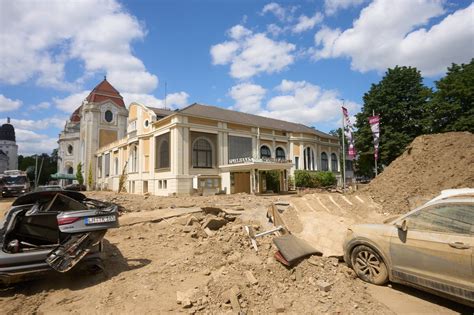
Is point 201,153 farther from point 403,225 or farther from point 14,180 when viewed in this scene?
point 403,225

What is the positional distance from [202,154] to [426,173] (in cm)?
2470

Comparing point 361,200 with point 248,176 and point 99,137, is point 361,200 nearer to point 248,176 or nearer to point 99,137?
point 248,176

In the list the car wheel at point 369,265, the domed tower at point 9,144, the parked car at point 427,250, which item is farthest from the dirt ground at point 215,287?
the domed tower at point 9,144

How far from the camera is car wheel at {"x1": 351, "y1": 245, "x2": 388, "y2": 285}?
16.2 ft

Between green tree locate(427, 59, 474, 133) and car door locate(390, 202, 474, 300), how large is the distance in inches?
1116

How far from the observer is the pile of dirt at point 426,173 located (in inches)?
366

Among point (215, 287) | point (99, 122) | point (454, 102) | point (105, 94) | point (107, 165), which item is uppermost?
point (105, 94)

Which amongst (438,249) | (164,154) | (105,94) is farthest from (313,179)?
(105,94)

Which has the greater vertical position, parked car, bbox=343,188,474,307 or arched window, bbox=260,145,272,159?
arched window, bbox=260,145,272,159

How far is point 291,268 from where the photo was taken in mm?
5320

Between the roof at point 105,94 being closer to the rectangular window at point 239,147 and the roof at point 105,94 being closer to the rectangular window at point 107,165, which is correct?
the rectangular window at point 107,165

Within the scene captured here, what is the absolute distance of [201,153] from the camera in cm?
3241

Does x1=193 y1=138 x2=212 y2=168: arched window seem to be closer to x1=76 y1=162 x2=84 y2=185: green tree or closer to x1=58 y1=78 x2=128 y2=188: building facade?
x1=58 y1=78 x2=128 y2=188: building facade

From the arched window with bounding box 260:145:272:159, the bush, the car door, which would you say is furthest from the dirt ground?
the bush
